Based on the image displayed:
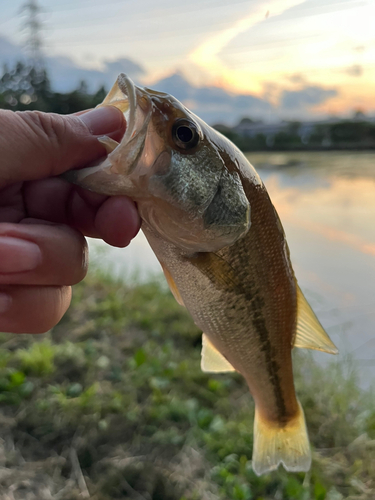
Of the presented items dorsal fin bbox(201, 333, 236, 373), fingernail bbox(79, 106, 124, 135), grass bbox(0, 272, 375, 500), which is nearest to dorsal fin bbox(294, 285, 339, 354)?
dorsal fin bbox(201, 333, 236, 373)

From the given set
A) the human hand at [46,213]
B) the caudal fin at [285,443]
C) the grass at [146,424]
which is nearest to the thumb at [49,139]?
the human hand at [46,213]

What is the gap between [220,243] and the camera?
719mm

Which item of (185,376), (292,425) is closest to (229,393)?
(185,376)

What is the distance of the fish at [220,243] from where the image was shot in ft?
2.02

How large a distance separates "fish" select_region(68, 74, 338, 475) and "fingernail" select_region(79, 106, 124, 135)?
0.10ft

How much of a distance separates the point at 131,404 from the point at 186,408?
27 cm

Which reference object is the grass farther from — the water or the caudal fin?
the caudal fin

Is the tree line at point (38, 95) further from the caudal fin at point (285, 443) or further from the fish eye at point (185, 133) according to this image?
the caudal fin at point (285, 443)

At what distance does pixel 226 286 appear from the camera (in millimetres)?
800

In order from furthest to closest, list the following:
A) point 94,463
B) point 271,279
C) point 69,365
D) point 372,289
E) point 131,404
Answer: point 372,289
point 69,365
point 131,404
point 94,463
point 271,279

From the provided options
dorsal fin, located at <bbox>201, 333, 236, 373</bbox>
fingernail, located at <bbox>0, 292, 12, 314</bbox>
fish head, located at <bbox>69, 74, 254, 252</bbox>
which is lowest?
dorsal fin, located at <bbox>201, 333, 236, 373</bbox>

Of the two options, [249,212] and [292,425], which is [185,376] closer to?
[292,425]

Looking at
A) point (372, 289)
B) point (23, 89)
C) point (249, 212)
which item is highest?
point (23, 89)

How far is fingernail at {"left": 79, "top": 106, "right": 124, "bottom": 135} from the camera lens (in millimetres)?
718
